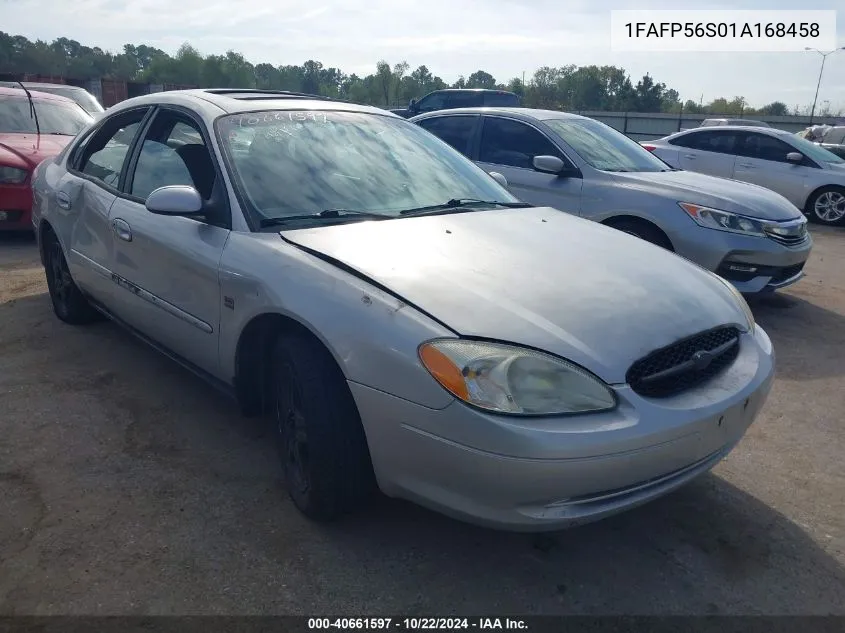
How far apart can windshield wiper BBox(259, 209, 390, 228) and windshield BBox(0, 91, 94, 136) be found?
20.7ft

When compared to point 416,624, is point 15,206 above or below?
above

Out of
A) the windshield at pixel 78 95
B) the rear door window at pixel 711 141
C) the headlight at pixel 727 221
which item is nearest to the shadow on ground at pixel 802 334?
the headlight at pixel 727 221

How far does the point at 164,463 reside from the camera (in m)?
2.99

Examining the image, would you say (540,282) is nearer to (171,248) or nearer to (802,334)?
(171,248)

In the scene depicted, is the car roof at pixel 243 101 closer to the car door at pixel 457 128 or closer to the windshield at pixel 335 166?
the windshield at pixel 335 166

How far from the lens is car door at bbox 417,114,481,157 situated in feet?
22.0

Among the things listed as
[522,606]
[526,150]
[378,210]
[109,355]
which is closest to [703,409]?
[522,606]

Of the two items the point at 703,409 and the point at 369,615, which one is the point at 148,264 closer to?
the point at 369,615

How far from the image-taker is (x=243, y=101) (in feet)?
11.1

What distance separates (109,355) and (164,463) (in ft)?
4.82

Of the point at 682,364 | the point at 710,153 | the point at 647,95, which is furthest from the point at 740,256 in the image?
the point at 647,95

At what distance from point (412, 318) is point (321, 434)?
53 cm

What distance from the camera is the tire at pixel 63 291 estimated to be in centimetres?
446

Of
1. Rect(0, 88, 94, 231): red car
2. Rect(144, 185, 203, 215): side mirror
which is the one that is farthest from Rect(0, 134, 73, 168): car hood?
Rect(144, 185, 203, 215): side mirror
